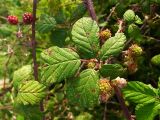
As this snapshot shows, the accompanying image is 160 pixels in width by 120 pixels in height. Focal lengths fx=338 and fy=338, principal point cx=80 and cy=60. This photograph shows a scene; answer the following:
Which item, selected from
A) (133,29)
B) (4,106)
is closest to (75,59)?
(133,29)

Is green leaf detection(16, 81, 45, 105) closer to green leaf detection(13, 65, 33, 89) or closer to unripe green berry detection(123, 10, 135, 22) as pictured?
green leaf detection(13, 65, 33, 89)

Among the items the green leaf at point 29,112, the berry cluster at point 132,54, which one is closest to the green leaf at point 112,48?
the berry cluster at point 132,54

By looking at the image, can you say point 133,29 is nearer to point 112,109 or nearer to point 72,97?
point 72,97

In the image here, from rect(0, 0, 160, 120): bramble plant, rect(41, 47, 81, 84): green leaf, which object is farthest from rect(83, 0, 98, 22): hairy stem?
rect(41, 47, 81, 84): green leaf

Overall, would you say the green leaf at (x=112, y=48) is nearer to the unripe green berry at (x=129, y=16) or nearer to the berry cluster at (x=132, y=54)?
the berry cluster at (x=132, y=54)

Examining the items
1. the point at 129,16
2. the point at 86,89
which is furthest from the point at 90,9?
the point at 86,89
